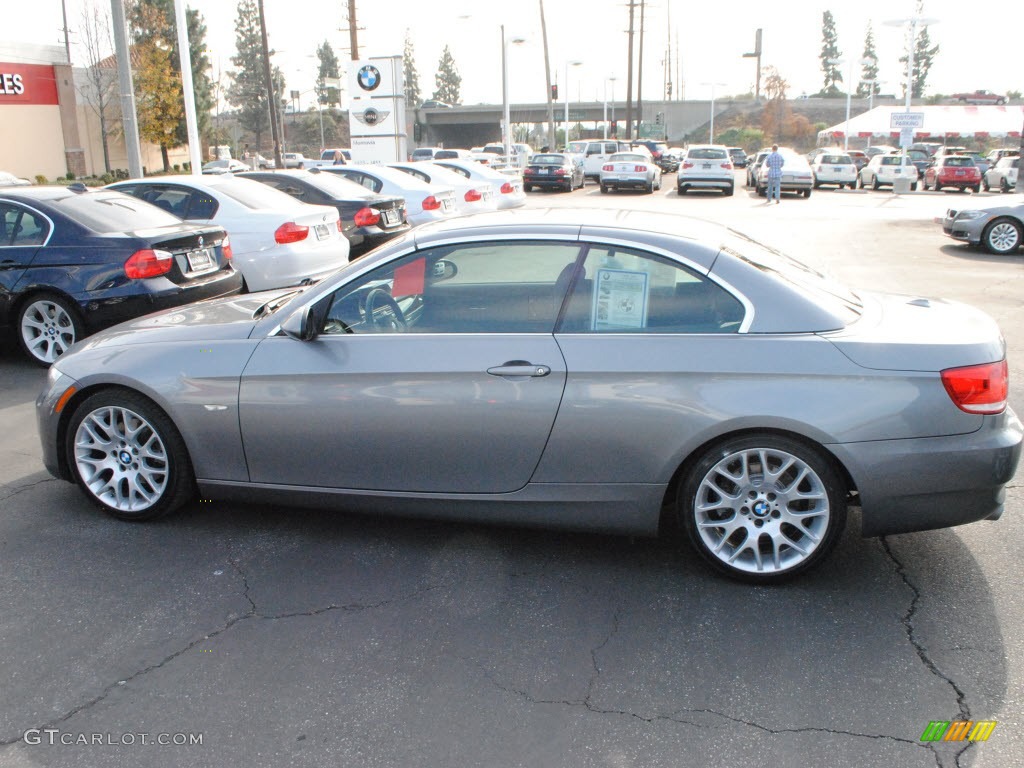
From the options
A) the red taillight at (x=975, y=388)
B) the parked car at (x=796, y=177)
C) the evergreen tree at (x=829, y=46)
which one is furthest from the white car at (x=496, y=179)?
the evergreen tree at (x=829, y=46)

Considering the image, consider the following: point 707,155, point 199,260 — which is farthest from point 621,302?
point 707,155

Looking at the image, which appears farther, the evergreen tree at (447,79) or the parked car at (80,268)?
the evergreen tree at (447,79)

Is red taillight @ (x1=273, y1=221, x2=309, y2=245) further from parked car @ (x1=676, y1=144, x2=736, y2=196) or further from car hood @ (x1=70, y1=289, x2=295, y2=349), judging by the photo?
parked car @ (x1=676, y1=144, x2=736, y2=196)

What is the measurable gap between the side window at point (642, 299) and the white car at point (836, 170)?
118ft

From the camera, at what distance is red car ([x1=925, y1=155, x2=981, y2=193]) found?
3600 centimetres

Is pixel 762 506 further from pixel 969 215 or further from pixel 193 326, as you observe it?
pixel 969 215

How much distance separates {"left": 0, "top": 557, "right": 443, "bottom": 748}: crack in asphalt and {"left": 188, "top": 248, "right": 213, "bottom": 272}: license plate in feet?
14.8

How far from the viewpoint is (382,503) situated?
14.1ft

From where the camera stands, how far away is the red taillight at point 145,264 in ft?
25.5

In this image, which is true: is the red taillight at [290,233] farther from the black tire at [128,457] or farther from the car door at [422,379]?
the car door at [422,379]

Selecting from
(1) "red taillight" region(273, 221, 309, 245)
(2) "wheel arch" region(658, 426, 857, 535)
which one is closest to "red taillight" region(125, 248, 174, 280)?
(1) "red taillight" region(273, 221, 309, 245)

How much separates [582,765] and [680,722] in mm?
405

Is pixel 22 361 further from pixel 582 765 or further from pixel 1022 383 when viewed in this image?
pixel 1022 383

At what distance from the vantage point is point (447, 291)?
4.37m
